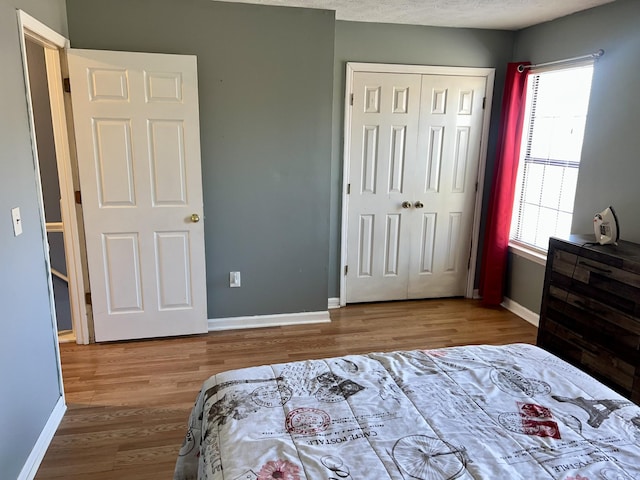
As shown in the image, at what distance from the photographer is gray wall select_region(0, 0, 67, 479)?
6.17 feet

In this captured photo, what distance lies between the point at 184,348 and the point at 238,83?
77.0 inches

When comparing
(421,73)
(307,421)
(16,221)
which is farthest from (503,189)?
(16,221)

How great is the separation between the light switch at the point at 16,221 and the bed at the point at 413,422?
113cm

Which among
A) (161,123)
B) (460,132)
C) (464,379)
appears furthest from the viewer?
(460,132)

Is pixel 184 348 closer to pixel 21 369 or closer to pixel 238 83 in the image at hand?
pixel 21 369

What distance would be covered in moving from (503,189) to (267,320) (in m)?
2.31

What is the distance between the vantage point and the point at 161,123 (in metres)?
3.09

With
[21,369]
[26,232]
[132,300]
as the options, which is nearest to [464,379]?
[21,369]

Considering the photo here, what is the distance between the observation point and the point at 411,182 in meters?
4.07

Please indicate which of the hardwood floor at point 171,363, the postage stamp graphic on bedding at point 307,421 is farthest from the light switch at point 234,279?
the postage stamp graphic on bedding at point 307,421

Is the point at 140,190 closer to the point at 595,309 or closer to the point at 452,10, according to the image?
the point at 452,10

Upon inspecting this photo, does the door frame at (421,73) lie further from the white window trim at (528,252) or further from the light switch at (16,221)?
the light switch at (16,221)

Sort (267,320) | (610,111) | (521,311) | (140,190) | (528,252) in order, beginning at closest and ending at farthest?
(610,111) < (140,190) < (267,320) < (528,252) < (521,311)

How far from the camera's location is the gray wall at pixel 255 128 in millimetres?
3072
